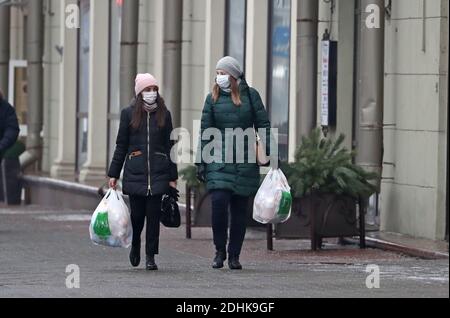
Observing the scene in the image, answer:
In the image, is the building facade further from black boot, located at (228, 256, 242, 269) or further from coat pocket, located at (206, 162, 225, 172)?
coat pocket, located at (206, 162, 225, 172)

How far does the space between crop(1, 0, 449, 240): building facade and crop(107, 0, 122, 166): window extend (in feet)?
0.08

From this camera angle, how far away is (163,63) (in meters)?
22.4

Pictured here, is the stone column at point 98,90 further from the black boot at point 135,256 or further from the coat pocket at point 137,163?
the coat pocket at point 137,163

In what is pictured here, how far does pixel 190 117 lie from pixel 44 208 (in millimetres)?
4206

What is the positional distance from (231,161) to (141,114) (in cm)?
86

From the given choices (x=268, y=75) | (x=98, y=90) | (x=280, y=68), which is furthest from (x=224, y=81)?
(x=98, y=90)

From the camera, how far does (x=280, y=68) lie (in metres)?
20.5

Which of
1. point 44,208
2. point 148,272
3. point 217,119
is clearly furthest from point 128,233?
point 44,208

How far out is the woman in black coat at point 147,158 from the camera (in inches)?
546

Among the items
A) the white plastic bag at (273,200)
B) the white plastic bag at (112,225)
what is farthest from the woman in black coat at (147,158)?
the white plastic bag at (273,200)

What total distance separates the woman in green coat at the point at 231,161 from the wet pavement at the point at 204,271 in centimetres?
35

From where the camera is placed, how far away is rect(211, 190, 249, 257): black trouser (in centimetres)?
1388

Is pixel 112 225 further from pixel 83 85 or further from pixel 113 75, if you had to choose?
pixel 83 85

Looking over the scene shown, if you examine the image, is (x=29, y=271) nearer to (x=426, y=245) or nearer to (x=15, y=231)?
(x=426, y=245)
